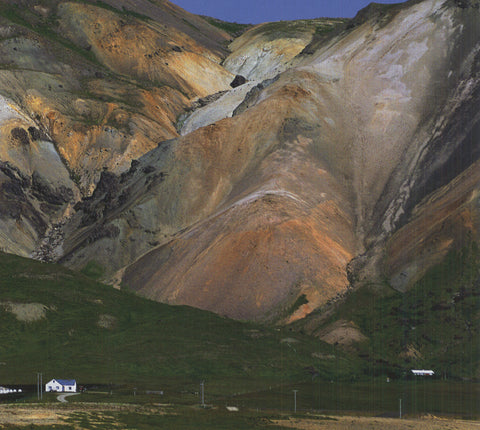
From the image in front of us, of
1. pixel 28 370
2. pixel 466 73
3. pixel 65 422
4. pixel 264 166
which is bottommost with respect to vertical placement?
pixel 65 422

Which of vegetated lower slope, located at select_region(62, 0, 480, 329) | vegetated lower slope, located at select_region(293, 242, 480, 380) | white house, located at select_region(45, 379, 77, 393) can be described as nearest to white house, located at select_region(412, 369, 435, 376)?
vegetated lower slope, located at select_region(293, 242, 480, 380)

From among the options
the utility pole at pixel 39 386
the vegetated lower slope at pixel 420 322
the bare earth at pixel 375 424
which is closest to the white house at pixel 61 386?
the utility pole at pixel 39 386

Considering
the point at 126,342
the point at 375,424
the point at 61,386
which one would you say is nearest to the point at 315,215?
the point at 126,342

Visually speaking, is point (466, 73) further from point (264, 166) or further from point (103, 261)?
point (103, 261)

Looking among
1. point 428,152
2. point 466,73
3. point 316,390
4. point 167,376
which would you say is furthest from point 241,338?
point 466,73

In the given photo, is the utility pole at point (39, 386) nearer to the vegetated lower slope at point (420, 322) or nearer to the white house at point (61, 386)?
the white house at point (61, 386)

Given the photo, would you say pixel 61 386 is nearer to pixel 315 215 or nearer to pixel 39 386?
pixel 39 386

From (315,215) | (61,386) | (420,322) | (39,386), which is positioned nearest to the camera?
(61,386)

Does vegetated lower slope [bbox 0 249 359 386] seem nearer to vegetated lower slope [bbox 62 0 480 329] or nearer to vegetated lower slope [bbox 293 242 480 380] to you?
vegetated lower slope [bbox 62 0 480 329]
